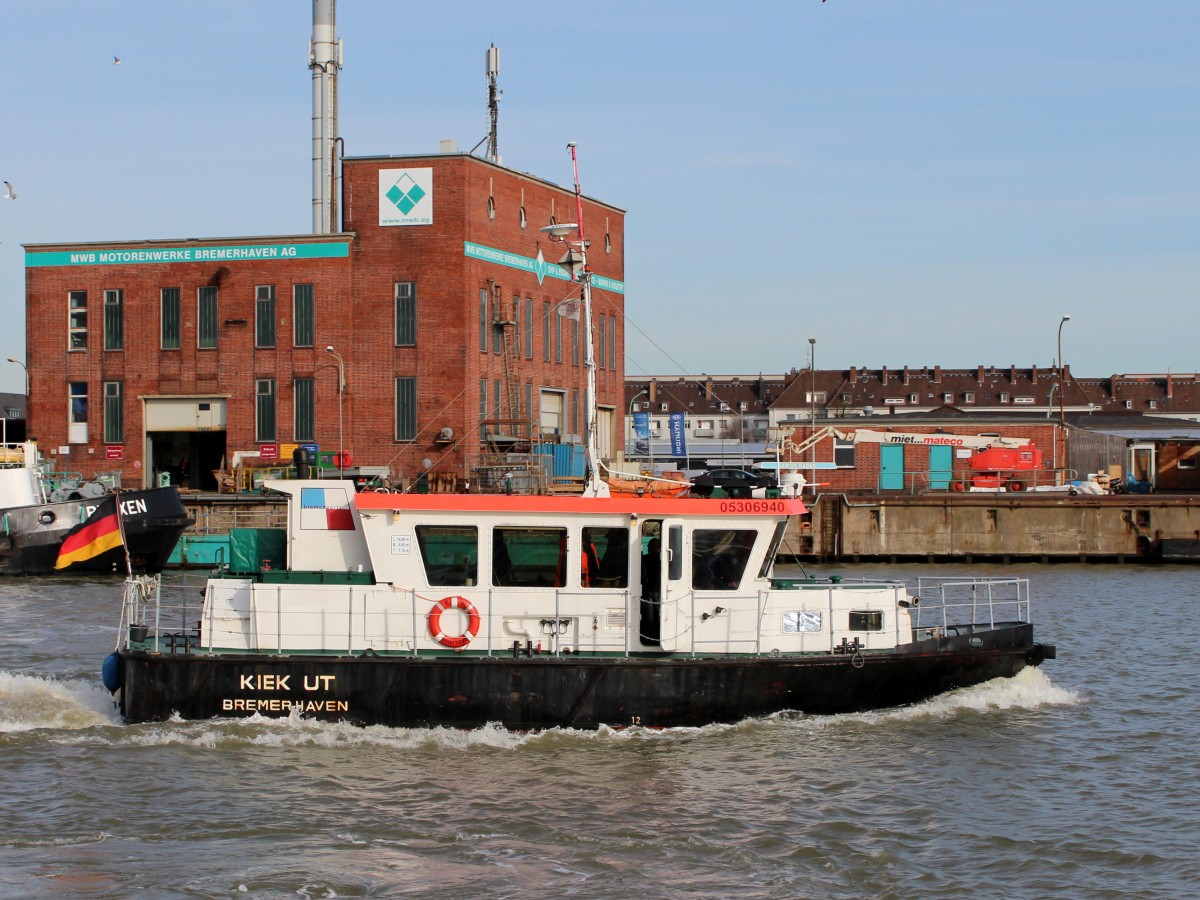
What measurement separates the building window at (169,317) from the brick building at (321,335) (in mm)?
69

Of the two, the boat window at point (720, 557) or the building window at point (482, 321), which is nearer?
the boat window at point (720, 557)

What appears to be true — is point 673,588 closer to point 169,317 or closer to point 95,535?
point 95,535

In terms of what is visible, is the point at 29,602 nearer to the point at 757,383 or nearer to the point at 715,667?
the point at 715,667

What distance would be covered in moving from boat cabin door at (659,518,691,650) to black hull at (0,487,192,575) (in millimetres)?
24115

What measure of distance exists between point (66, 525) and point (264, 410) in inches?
432

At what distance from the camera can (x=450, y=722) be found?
1650 centimetres

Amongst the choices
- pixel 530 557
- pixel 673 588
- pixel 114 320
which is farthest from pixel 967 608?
pixel 114 320

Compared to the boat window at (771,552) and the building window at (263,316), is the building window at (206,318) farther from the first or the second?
the boat window at (771,552)

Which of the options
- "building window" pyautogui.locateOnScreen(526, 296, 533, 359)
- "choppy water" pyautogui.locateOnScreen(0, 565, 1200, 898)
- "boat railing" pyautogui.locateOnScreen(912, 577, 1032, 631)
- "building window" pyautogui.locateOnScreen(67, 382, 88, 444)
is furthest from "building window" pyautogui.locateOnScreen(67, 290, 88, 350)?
"choppy water" pyautogui.locateOnScreen(0, 565, 1200, 898)

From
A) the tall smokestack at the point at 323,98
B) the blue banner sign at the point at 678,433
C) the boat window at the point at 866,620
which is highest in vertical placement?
the tall smokestack at the point at 323,98

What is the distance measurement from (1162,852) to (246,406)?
39448mm

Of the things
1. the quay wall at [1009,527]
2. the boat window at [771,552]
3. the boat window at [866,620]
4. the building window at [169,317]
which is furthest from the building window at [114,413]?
→ the boat window at [866,620]

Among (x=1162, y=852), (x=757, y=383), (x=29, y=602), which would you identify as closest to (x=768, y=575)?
(x=1162, y=852)

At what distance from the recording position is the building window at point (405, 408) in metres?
47.3
